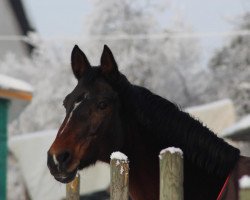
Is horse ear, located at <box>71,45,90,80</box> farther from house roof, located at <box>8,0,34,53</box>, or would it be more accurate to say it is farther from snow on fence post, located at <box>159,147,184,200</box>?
house roof, located at <box>8,0,34,53</box>

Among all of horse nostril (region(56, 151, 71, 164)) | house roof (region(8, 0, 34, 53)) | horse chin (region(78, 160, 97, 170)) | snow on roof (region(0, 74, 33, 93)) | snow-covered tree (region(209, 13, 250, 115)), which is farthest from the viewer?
house roof (region(8, 0, 34, 53))

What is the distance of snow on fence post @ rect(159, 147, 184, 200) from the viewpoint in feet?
11.7

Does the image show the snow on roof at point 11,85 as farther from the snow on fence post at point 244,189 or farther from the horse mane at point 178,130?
the snow on fence post at point 244,189

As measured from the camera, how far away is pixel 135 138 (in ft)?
13.2

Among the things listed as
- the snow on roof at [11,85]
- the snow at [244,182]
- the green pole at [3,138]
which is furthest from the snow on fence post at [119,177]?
the green pole at [3,138]

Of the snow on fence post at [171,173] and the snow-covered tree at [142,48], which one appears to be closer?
the snow on fence post at [171,173]

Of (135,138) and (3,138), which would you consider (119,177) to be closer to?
(135,138)

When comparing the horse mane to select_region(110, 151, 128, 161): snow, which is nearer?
select_region(110, 151, 128, 161): snow

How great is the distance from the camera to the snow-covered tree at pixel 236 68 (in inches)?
1161

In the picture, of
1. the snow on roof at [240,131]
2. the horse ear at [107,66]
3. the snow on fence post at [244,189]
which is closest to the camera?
the snow on fence post at [244,189]

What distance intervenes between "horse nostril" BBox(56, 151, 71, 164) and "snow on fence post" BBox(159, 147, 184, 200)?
1.89 ft

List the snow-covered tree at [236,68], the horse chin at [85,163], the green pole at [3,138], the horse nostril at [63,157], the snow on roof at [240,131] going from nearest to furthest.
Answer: the horse nostril at [63,157], the horse chin at [85,163], the snow on roof at [240,131], the green pole at [3,138], the snow-covered tree at [236,68]

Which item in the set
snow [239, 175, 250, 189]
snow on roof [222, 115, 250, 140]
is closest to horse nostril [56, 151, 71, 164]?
snow [239, 175, 250, 189]

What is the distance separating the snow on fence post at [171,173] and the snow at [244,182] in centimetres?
33
